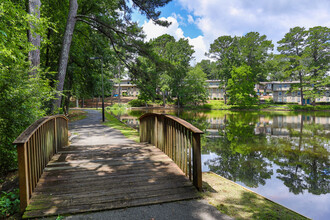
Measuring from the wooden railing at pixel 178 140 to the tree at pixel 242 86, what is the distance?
125ft

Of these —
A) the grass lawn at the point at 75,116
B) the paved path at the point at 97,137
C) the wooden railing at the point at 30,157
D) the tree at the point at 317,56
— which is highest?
the tree at the point at 317,56

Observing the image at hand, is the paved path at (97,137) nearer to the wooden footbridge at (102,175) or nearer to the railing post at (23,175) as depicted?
the wooden footbridge at (102,175)

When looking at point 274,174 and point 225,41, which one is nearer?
point 274,174

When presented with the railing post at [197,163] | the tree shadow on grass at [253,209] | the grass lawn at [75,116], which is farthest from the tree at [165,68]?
the grass lawn at [75,116]

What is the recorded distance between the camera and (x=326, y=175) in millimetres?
6688

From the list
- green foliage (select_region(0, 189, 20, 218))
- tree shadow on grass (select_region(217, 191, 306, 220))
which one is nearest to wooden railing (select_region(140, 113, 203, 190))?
tree shadow on grass (select_region(217, 191, 306, 220))

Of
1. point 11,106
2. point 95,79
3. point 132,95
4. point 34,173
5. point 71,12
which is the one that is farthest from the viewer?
point 132,95

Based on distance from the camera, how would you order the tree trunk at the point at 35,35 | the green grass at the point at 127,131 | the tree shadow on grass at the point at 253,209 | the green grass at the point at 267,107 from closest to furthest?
the tree shadow on grass at the point at 253,209, the tree trunk at the point at 35,35, the green grass at the point at 127,131, the green grass at the point at 267,107

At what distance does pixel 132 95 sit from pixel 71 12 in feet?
195

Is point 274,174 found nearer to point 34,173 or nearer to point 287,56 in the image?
point 34,173

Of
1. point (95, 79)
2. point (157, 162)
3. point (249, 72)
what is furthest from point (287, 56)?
point (157, 162)

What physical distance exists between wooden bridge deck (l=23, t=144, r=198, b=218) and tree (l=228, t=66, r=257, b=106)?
3961 cm

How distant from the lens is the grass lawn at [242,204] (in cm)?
289

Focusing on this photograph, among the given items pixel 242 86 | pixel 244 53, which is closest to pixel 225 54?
pixel 244 53
